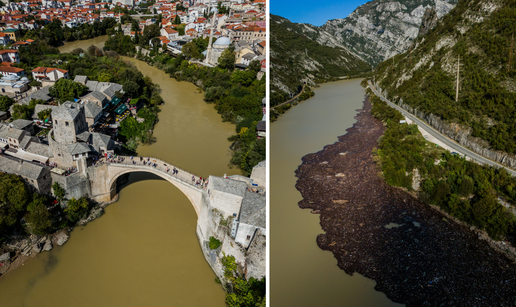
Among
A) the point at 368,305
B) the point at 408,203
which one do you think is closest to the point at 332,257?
the point at 368,305

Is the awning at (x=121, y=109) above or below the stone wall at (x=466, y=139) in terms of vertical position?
below

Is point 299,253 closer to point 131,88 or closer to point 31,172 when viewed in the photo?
point 31,172

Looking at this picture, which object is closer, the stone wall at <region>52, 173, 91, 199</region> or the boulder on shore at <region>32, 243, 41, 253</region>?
the boulder on shore at <region>32, 243, 41, 253</region>

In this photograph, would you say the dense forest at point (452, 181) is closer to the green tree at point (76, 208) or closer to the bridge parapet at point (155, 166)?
the bridge parapet at point (155, 166)

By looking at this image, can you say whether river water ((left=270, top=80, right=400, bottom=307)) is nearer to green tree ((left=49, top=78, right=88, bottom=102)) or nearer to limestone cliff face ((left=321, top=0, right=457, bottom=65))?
green tree ((left=49, top=78, right=88, bottom=102))

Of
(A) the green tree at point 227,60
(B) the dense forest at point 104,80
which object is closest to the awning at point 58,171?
(B) the dense forest at point 104,80

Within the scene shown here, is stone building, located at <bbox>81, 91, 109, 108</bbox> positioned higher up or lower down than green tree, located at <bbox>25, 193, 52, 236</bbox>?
higher up

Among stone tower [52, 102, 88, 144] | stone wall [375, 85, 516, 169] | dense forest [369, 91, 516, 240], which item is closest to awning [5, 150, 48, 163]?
stone tower [52, 102, 88, 144]
